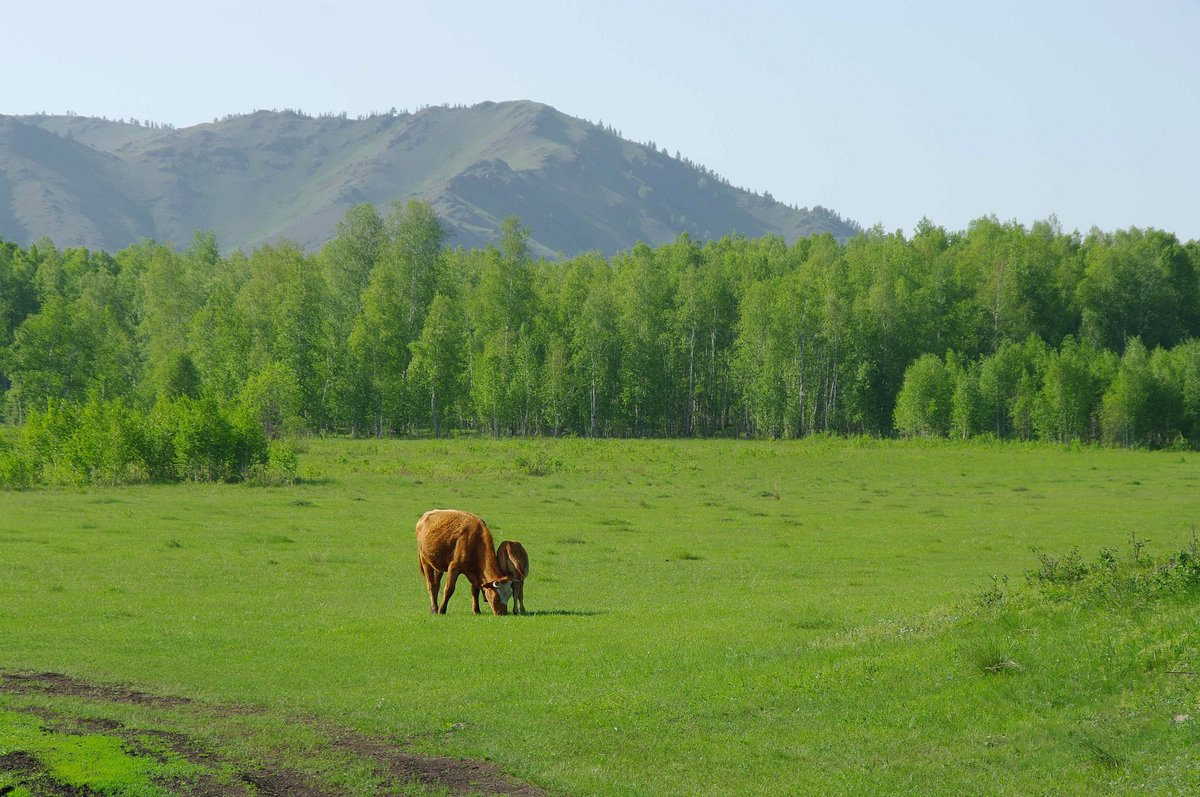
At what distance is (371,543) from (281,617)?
14308 millimetres

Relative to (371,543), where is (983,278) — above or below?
above

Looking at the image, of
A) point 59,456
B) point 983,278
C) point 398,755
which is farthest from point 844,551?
point 983,278

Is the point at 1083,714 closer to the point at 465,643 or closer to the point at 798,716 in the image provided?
the point at 798,716

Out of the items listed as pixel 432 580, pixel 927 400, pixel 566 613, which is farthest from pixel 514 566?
pixel 927 400

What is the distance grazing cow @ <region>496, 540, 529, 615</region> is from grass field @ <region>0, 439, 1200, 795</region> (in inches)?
45.2

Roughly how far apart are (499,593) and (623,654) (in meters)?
6.11

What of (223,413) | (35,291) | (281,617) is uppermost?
(35,291)

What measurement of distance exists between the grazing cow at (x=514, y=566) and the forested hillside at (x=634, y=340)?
210 feet

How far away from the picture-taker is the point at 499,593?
87.2 feet

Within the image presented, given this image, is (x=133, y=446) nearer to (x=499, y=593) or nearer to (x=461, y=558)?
Result: (x=461, y=558)

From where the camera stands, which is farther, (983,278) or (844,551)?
(983,278)

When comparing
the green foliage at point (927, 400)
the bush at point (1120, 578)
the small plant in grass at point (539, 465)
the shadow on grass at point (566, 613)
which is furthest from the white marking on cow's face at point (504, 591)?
the green foliage at point (927, 400)

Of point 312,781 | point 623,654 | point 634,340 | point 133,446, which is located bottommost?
point 623,654

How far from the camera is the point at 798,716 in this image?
16.3 m
